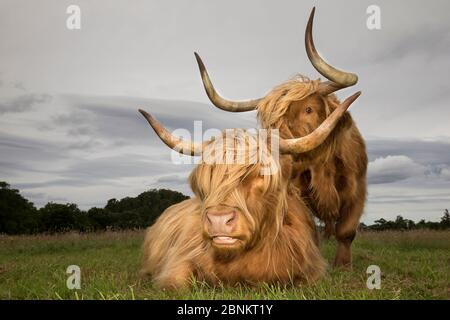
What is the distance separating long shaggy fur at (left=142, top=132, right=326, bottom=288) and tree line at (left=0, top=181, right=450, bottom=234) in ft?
23.1

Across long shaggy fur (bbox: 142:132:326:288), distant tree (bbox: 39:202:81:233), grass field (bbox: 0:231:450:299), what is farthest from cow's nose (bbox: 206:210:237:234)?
distant tree (bbox: 39:202:81:233)

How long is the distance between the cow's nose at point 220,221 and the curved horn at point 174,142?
88 cm

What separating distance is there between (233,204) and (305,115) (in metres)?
2.25

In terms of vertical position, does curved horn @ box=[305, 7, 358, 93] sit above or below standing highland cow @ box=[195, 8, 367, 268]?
above

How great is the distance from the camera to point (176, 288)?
3.80 metres

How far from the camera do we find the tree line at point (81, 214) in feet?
52.0

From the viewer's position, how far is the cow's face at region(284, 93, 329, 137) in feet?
17.9

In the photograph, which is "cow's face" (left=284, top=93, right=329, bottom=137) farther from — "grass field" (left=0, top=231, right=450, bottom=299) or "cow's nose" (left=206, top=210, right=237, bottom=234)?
"cow's nose" (left=206, top=210, right=237, bottom=234)

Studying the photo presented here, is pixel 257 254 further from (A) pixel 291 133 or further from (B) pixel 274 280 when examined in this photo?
(A) pixel 291 133

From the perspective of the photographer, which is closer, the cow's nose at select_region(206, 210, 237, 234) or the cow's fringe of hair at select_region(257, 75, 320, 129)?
the cow's nose at select_region(206, 210, 237, 234)

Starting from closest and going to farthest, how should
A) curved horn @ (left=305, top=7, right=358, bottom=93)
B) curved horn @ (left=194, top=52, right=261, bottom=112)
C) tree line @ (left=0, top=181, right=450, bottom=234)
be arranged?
curved horn @ (left=305, top=7, right=358, bottom=93)
curved horn @ (left=194, top=52, right=261, bottom=112)
tree line @ (left=0, top=181, right=450, bottom=234)

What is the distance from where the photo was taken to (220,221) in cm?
343

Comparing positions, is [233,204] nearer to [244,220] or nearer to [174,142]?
[244,220]
